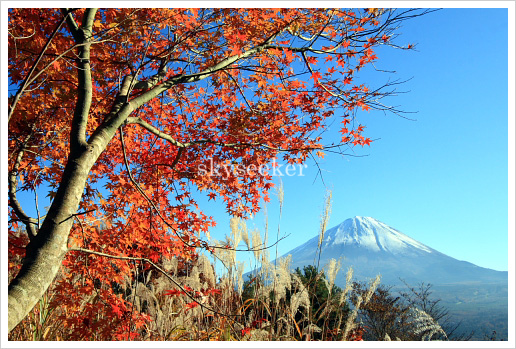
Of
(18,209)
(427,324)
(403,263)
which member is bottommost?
(427,324)

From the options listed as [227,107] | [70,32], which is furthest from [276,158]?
[70,32]

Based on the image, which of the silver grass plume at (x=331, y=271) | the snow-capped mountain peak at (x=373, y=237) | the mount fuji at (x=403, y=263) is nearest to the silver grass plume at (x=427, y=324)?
the silver grass plume at (x=331, y=271)

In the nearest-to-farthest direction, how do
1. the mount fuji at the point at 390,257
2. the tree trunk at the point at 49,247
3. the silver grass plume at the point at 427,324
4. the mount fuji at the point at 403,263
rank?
the tree trunk at the point at 49,247
the silver grass plume at the point at 427,324
the mount fuji at the point at 403,263
the mount fuji at the point at 390,257

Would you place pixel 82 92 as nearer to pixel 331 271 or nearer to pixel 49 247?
pixel 49 247

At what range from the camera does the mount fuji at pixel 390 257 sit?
89812mm

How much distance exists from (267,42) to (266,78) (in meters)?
0.77

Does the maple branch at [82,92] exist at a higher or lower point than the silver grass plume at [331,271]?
higher

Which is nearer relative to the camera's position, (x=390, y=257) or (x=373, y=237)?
(x=390, y=257)

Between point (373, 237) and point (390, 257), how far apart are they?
51.7 feet

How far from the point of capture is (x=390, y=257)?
10550 centimetres

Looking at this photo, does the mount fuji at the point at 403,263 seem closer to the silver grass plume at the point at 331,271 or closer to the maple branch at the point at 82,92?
the silver grass plume at the point at 331,271

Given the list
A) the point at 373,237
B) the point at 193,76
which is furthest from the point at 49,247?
the point at 373,237

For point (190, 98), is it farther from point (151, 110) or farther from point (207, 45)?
point (207, 45)

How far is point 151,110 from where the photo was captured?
18.4 ft
